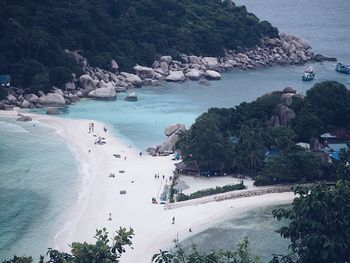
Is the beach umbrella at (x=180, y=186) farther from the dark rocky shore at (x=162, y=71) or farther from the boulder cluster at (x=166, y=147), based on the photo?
the dark rocky shore at (x=162, y=71)

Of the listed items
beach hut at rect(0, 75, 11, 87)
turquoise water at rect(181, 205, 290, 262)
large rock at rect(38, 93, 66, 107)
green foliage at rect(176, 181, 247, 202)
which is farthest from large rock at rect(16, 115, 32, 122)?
turquoise water at rect(181, 205, 290, 262)

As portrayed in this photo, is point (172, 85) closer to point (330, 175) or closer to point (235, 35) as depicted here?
point (235, 35)

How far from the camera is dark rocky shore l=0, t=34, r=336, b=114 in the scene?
54750 mm

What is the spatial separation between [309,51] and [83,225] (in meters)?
64.3

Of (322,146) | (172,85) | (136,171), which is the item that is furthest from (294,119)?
(172,85)

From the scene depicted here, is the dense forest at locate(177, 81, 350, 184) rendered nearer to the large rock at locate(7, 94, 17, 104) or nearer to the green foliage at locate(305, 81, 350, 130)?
the green foliage at locate(305, 81, 350, 130)

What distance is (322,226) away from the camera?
21172 mm

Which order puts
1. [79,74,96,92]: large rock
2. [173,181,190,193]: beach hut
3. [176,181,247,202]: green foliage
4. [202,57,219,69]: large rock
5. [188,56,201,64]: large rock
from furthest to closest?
[202,57,219,69]: large rock < [188,56,201,64]: large rock < [79,74,96,92]: large rock < [173,181,190,193]: beach hut < [176,181,247,202]: green foliage

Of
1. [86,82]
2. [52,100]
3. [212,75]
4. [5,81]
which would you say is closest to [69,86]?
[86,82]

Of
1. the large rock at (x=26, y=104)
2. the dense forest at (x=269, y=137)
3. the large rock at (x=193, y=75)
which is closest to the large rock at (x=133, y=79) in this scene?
the large rock at (x=193, y=75)

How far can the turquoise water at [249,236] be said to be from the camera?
1100 inches

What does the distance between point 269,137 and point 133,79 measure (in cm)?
2894

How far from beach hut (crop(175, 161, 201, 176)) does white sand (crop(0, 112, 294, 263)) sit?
71 centimetres

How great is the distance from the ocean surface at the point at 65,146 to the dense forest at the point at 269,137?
447 cm
